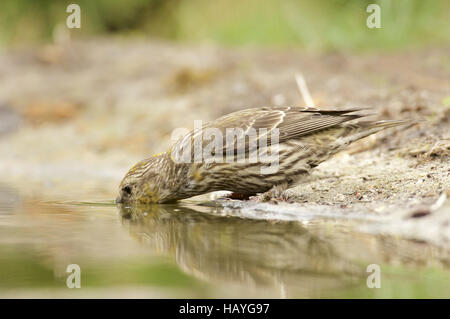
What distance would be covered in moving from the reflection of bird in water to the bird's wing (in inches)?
30.8

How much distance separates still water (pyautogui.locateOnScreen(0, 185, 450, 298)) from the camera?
258cm

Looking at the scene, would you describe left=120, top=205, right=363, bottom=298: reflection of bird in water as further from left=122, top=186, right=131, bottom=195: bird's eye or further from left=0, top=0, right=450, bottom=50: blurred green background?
left=0, top=0, right=450, bottom=50: blurred green background

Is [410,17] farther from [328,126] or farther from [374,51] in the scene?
[328,126]

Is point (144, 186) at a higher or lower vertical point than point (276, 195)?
higher

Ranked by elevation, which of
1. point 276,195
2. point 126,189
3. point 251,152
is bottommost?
point 276,195

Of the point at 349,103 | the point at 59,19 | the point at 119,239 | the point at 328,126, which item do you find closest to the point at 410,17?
the point at 349,103

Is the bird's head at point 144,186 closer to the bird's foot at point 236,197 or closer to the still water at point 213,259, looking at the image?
the bird's foot at point 236,197

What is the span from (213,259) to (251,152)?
2052mm

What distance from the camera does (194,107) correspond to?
879cm

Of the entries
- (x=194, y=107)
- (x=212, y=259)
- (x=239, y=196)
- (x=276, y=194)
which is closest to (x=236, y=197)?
(x=239, y=196)

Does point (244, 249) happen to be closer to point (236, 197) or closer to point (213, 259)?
point (213, 259)

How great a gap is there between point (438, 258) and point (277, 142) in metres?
2.28

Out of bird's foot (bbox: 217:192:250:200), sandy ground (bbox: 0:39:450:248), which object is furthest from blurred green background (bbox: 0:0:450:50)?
bird's foot (bbox: 217:192:250:200)

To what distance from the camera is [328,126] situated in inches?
199
